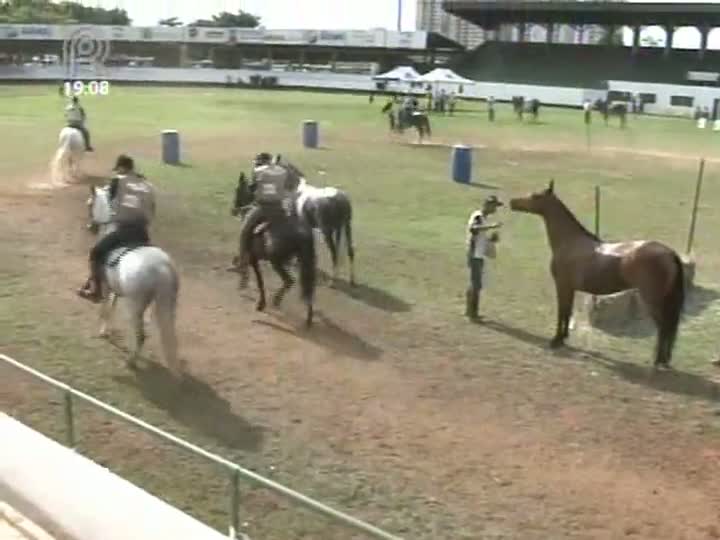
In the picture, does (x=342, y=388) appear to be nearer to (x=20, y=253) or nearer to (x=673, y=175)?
(x=20, y=253)

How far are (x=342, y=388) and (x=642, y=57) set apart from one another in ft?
222

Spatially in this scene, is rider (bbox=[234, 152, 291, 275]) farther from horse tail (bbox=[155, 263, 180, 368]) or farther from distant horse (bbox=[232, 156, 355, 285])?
horse tail (bbox=[155, 263, 180, 368])

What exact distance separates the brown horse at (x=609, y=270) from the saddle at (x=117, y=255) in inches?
194

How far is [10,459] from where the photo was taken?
6754 millimetres

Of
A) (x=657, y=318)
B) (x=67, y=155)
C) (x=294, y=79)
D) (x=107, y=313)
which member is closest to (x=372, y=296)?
(x=107, y=313)

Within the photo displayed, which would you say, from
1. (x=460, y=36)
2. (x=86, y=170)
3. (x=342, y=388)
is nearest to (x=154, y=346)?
(x=342, y=388)

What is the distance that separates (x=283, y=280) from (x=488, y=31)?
73.4m

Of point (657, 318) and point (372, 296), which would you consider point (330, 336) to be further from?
point (657, 318)

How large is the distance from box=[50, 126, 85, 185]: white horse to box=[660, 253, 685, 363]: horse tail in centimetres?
1576

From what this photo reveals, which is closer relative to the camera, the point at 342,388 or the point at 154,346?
the point at 342,388

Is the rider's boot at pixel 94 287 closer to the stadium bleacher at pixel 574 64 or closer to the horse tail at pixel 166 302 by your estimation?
the horse tail at pixel 166 302

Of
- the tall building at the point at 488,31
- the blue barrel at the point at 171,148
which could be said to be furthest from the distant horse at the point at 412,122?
the tall building at the point at 488,31

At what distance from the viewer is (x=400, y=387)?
1007cm

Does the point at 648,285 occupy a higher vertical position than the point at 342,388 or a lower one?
higher
